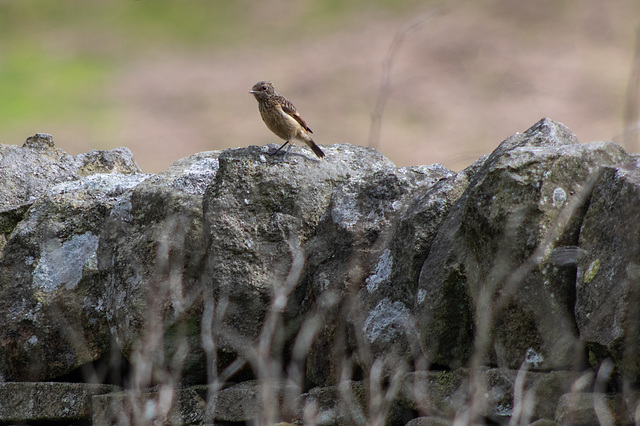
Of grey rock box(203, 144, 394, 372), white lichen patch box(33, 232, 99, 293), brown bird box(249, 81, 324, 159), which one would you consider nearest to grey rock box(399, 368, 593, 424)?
grey rock box(203, 144, 394, 372)

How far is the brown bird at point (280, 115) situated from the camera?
589 cm

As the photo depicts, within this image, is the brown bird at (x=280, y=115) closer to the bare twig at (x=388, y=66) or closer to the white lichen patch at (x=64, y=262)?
the white lichen patch at (x=64, y=262)

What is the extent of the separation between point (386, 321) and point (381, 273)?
9.1 inches

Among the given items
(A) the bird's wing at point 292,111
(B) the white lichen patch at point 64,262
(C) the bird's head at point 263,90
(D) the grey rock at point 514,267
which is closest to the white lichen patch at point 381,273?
(D) the grey rock at point 514,267

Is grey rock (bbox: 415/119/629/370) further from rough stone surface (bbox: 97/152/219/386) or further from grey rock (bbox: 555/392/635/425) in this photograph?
rough stone surface (bbox: 97/152/219/386)

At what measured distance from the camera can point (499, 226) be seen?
2.71m

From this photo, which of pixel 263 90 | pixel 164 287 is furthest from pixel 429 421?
pixel 263 90

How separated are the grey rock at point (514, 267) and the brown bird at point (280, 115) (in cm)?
291

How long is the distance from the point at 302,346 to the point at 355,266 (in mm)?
442

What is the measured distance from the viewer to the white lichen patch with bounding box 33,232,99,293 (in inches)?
158

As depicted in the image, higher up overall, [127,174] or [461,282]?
[127,174]

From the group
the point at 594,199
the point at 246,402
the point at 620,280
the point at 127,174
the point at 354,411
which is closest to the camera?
the point at 620,280

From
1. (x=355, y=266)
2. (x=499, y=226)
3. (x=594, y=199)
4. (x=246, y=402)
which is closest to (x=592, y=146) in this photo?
(x=594, y=199)

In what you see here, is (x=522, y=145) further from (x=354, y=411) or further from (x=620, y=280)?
(x=354, y=411)
